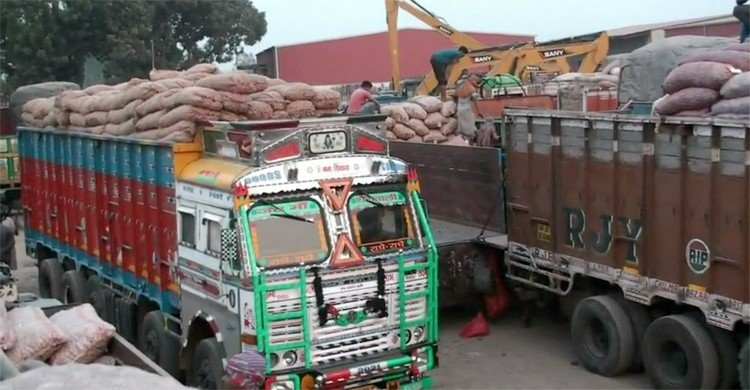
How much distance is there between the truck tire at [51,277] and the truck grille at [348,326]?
628 centimetres

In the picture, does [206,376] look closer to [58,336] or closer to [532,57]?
[58,336]

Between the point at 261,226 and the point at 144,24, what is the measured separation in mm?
32850

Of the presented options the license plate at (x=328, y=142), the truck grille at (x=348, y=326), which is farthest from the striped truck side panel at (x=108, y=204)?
the truck grille at (x=348, y=326)

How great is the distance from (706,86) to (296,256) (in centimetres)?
393

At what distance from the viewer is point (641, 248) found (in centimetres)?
878

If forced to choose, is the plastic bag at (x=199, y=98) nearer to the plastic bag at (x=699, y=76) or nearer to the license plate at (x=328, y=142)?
the license plate at (x=328, y=142)

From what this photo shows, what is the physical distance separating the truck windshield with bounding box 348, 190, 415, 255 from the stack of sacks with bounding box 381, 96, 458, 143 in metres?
6.83

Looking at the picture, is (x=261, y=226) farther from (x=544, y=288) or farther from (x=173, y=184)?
(x=544, y=288)

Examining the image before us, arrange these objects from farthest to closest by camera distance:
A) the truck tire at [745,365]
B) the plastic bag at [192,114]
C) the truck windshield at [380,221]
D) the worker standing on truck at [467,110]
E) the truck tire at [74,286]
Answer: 1. the worker standing on truck at [467,110]
2. the truck tire at [74,286]
3. the plastic bag at [192,114]
4. the truck tire at [745,365]
5. the truck windshield at [380,221]

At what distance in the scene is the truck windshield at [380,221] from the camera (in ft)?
24.9

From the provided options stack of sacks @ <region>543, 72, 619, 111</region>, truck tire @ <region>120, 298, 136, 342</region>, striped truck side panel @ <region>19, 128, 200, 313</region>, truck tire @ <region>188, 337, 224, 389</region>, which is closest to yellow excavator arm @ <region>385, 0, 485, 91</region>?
stack of sacks @ <region>543, 72, 619, 111</region>

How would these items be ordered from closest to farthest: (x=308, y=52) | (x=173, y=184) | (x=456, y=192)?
1. (x=173, y=184)
2. (x=456, y=192)
3. (x=308, y=52)

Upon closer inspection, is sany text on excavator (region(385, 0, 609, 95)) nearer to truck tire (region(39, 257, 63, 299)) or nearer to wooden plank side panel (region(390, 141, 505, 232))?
wooden plank side panel (region(390, 141, 505, 232))

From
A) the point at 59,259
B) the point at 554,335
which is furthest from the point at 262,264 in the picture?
the point at 59,259
